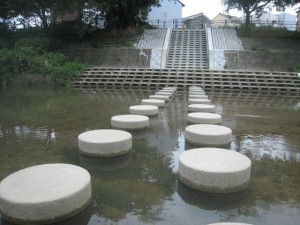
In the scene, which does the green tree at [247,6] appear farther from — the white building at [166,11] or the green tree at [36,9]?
the white building at [166,11]

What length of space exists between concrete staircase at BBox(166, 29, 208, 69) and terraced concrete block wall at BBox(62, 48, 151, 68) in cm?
199

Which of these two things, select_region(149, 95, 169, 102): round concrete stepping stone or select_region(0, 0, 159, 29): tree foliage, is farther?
select_region(0, 0, 159, 29): tree foliage

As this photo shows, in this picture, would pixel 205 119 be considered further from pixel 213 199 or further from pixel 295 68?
pixel 295 68

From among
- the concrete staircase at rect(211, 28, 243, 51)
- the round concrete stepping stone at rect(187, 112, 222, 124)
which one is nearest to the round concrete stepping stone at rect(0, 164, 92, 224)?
the round concrete stepping stone at rect(187, 112, 222, 124)

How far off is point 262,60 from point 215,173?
19104 mm

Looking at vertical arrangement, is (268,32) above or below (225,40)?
above

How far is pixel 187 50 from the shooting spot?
2498 centimetres

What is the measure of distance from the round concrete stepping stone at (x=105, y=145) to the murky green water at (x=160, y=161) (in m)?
0.15

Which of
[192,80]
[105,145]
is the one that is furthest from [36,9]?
[105,145]

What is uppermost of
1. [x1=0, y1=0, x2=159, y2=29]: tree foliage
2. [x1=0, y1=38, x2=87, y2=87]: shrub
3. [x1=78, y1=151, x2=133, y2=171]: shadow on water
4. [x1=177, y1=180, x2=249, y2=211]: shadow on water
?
[x1=0, y1=0, x2=159, y2=29]: tree foliage

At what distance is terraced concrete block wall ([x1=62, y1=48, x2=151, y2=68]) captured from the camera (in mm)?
22797

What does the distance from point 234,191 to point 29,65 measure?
61.8 ft

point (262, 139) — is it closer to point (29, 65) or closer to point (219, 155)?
point (219, 155)

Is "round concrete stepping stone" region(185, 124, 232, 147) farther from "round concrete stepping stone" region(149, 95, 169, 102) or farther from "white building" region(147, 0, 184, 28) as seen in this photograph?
"white building" region(147, 0, 184, 28)
